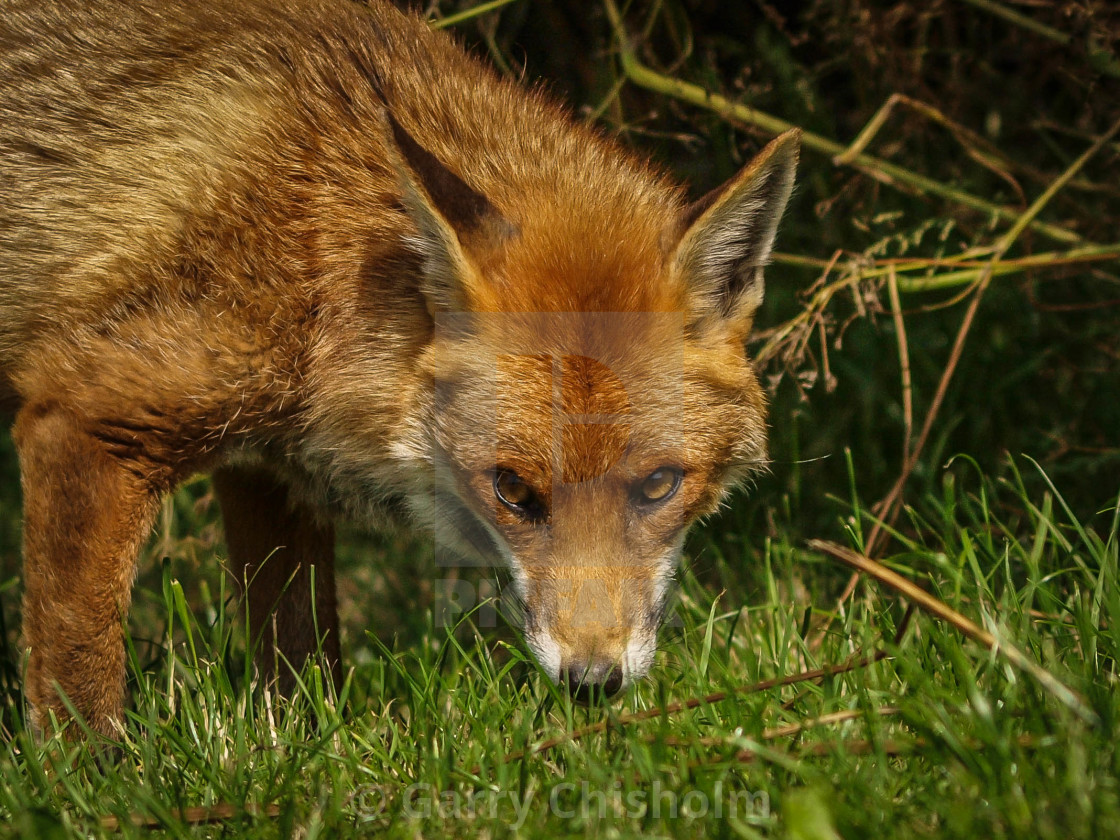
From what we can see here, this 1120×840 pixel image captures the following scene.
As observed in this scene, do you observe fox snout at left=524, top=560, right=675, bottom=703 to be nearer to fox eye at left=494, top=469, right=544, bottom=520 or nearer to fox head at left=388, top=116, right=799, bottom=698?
fox head at left=388, top=116, right=799, bottom=698

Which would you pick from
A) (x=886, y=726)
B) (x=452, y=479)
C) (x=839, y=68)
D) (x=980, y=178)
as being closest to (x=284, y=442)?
(x=452, y=479)

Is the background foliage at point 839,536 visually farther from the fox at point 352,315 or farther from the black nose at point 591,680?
the fox at point 352,315

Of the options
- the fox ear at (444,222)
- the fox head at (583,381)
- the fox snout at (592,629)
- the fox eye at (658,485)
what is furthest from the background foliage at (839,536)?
the fox ear at (444,222)

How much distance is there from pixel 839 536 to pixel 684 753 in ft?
9.02

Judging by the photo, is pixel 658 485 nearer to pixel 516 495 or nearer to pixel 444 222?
pixel 516 495

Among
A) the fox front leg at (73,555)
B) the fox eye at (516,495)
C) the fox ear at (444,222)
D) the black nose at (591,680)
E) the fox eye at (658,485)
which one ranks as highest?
the fox ear at (444,222)

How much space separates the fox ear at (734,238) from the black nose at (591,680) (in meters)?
1.19

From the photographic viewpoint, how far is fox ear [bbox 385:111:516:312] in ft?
10.3

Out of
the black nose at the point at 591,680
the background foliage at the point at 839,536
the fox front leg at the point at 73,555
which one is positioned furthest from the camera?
the fox front leg at the point at 73,555

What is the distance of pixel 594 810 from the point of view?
2391 millimetres

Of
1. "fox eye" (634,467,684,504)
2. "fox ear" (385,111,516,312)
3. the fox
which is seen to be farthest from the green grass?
"fox ear" (385,111,516,312)

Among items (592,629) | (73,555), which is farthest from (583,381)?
(73,555)

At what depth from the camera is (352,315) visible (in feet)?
11.6

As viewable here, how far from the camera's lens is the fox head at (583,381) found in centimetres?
322
